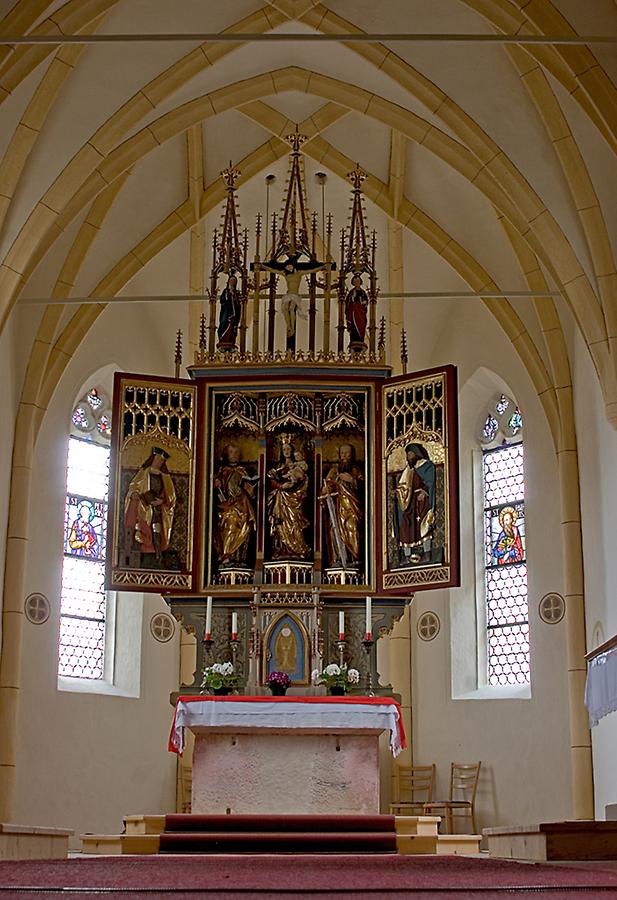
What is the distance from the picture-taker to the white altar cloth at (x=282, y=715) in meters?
13.5

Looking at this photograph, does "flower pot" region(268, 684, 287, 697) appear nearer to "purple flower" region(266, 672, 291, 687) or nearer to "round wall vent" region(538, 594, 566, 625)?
"purple flower" region(266, 672, 291, 687)

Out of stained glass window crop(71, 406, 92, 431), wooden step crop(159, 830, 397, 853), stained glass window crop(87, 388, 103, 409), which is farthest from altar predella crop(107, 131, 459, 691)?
stained glass window crop(87, 388, 103, 409)

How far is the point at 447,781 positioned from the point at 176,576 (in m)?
5.42

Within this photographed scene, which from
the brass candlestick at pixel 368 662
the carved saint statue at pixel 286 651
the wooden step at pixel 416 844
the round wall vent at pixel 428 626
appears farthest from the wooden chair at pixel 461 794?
the wooden step at pixel 416 844

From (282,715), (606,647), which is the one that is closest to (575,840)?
(606,647)

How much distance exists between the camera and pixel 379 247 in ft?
65.6

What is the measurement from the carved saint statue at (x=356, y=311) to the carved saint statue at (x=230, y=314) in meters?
1.32

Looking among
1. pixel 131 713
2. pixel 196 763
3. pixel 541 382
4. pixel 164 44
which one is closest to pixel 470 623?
pixel 541 382

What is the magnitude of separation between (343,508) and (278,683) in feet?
7.80

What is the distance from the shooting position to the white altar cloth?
1347 centimetres

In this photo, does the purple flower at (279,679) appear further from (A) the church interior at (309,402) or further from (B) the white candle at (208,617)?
(B) the white candle at (208,617)

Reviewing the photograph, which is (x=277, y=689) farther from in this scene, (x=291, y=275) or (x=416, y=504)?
(x=291, y=275)

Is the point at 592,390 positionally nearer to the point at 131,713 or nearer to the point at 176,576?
the point at 176,576

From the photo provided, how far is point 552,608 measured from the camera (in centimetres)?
1731
